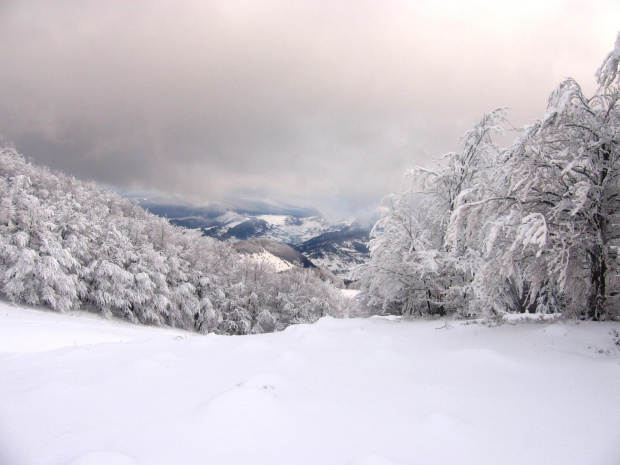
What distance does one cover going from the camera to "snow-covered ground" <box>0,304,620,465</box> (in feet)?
8.77

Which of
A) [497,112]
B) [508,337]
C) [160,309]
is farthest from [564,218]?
[160,309]

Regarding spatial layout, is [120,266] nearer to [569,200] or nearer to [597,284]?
[569,200]

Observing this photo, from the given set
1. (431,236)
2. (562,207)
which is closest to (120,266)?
(431,236)

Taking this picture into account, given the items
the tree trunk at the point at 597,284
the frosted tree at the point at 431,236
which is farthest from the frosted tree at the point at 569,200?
the frosted tree at the point at 431,236

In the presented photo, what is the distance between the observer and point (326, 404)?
140 inches

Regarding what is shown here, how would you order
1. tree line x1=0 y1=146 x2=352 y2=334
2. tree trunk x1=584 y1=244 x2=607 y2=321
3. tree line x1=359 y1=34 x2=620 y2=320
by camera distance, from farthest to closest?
tree line x1=0 y1=146 x2=352 y2=334 < tree trunk x1=584 y1=244 x2=607 y2=321 < tree line x1=359 y1=34 x2=620 y2=320

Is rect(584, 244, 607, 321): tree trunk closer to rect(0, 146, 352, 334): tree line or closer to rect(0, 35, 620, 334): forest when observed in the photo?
rect(0, 35, 620, 334): forest

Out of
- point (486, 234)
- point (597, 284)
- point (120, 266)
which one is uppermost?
point (486, 234)

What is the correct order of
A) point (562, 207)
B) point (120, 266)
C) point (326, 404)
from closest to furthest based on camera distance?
point (326, 404) < point (562, 207) < point (120, 266)

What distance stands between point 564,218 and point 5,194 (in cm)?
3702

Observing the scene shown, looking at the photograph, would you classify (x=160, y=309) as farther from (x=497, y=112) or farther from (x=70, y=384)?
(x=497, y=112)

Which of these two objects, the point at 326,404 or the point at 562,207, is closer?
the point at 326,404

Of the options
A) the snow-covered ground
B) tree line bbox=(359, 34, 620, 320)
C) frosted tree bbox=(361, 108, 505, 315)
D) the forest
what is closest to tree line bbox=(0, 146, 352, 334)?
the forest

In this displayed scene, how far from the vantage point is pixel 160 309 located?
3162 centimetres
